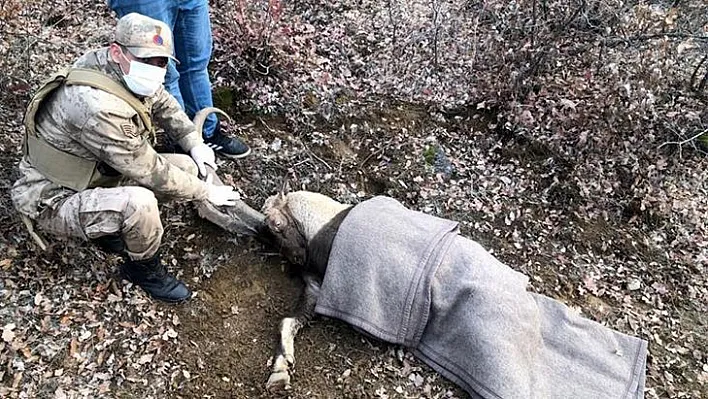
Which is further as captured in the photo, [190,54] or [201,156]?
[190,54]

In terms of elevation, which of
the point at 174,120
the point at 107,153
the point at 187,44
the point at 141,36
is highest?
the point at 141,36

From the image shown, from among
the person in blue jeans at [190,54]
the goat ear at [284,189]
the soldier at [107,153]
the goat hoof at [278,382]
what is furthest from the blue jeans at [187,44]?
the goat hoof at [278,382]

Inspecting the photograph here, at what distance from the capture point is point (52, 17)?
20.1 ft

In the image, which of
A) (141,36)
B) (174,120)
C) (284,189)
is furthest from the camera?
(284,189)

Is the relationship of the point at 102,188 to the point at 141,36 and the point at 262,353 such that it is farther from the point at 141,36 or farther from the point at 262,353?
the point at 262,353

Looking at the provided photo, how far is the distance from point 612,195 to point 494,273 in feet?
6.10

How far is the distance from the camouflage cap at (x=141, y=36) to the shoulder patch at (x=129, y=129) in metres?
0.38

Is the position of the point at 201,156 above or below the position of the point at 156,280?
above

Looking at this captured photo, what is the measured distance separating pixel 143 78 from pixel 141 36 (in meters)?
0.24

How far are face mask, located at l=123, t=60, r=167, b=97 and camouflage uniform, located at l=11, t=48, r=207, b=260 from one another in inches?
3.4

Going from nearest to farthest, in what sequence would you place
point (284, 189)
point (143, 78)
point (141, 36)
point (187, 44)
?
point (141, 36), point (143, 78), point (187, 44), point (284, 189)

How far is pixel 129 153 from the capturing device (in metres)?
3.41

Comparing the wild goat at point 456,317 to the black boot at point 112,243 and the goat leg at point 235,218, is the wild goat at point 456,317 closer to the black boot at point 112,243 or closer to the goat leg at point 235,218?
the goat leg at point 235,218

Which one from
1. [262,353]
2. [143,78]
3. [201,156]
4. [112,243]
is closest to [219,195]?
[201,156]
